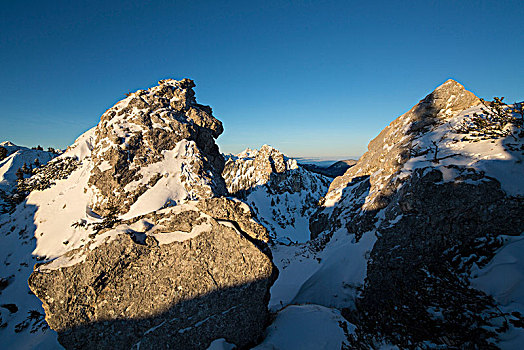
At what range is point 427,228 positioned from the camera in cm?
824

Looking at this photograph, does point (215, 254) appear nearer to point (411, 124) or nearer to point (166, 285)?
point (166, 285)

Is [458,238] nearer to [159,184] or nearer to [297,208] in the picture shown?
[159,184]

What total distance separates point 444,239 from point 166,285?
10.5 m

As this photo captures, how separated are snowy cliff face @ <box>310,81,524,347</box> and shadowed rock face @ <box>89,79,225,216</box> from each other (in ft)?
26.9

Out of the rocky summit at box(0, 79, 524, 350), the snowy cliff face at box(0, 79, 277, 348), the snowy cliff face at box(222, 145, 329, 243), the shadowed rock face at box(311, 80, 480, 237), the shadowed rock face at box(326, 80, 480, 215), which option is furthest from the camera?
the snowy cliff face at box(222, 145, 329, 243)

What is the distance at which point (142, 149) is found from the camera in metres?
9.34

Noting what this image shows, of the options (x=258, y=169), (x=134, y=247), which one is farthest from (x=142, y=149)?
(x=258, y=169)

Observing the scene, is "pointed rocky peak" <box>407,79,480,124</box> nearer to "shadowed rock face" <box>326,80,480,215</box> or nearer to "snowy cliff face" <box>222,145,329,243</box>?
"shadowed rock face" <box>326,80,480,215</box>

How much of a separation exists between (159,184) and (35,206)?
23.3 ft

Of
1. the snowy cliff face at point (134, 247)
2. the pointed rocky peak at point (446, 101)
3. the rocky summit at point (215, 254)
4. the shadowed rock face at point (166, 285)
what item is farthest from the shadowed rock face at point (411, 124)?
the snowy cliff face at point (134, 247)

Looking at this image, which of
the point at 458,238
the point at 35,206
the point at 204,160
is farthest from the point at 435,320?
the point at 35,206

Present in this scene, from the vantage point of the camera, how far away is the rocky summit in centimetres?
592

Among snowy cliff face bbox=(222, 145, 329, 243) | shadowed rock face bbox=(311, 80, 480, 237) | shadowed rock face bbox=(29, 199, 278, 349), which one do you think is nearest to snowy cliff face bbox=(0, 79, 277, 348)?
shadowed rock face bbox=(29, 199, 278, 349)

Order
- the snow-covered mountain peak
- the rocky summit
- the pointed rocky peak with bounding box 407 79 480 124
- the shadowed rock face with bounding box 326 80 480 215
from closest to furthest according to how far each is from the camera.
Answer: the rocky summit → the shadowed rock face with bounding box 326 80 480 215 → the pointed rocky peak with bounding box 407 79 480 124 → the snow-covered mountain peak
